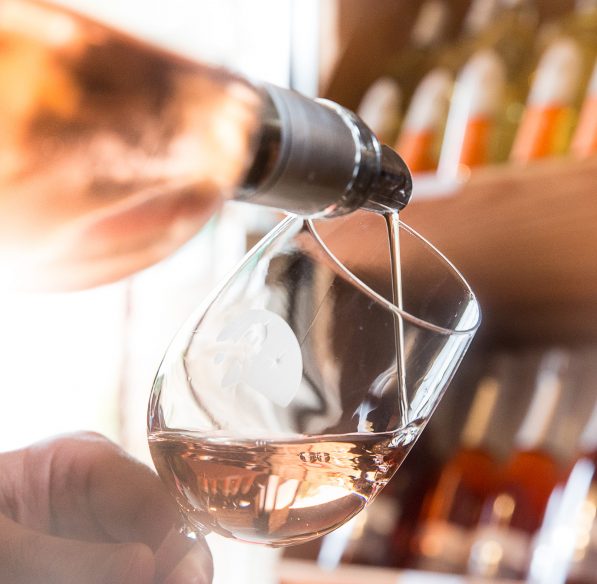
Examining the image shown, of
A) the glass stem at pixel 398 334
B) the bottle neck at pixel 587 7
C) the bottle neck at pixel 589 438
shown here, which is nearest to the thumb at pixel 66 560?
the glass stem at pixel 398 334

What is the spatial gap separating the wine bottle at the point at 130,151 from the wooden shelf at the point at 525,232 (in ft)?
1.65

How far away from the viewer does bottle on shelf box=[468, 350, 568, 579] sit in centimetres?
90

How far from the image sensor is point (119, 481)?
411mm

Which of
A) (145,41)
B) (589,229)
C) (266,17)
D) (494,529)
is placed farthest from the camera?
(266,17)

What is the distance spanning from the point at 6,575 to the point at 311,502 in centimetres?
13

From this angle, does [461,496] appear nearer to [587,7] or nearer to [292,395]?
[587,7]

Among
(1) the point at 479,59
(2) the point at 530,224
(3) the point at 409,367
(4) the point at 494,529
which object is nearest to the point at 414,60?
(1) the point at 479,59

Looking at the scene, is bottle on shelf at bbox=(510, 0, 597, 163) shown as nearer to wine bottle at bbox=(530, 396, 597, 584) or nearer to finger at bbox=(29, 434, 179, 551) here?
wine bottle at bbox=(530, 396, 597, 584)

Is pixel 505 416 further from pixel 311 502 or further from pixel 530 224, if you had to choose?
pixel 311 502

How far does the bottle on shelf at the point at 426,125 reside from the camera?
1.01m

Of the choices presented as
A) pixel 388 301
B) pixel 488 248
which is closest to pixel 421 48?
pixel 488 248

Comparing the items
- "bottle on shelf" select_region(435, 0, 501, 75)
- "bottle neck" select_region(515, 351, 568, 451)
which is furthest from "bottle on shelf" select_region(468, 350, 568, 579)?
"bottle on shelf" select_region(435, 0, 501, 75)

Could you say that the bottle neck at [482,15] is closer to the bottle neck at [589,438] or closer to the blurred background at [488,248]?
the blurred background at [488,248]

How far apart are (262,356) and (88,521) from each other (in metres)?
0.12
